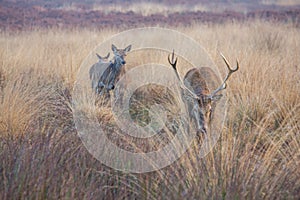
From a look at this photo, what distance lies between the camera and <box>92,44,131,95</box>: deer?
21.7 ft

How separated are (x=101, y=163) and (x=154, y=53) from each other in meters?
5.03

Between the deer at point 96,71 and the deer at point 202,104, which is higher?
the deer at point 202,104

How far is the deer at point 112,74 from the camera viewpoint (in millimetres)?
6621

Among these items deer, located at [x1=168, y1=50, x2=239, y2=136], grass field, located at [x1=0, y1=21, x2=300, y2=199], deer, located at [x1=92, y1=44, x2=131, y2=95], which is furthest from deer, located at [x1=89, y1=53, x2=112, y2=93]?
deer, located at [x1=168, y1=50, x2=239, y2=136]

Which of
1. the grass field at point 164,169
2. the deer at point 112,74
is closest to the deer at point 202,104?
the grass field at point 164,169

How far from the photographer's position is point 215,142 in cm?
351

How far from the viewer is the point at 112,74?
6.85 m

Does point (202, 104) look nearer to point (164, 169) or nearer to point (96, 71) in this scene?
point (164, 169)

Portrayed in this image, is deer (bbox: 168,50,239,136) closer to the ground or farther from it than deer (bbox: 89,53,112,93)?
farther from it

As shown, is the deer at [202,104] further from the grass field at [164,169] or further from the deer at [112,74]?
the deer at [112,74]

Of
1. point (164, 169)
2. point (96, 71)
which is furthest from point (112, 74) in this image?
point (164, 169)

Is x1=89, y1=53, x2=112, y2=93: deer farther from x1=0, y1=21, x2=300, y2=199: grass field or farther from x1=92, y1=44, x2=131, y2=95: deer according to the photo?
x1=0, y1=21, x2=300, y2=199: grass field

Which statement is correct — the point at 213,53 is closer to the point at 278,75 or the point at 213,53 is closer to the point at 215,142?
the point at 278,75

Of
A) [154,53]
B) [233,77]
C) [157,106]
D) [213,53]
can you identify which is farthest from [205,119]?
[154,53]
